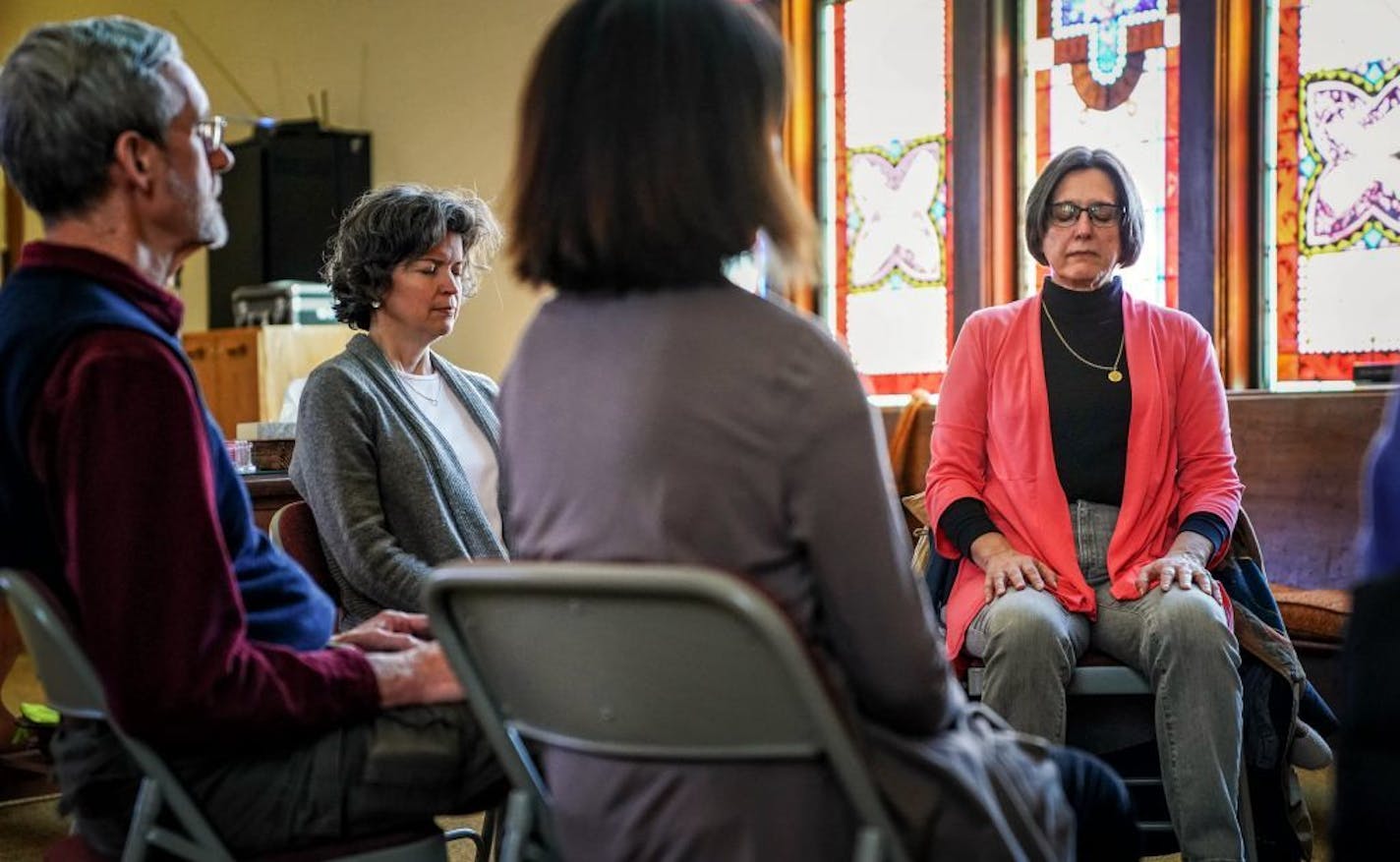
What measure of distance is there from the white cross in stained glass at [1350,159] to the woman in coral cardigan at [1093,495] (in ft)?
6.19

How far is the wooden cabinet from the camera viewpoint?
280 inches

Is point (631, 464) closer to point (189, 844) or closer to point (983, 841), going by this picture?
point (983, 841)

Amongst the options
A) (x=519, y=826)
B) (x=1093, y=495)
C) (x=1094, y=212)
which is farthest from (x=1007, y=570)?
(x=519, y=826)

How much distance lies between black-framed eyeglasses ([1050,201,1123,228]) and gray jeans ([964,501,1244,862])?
2.35 ft

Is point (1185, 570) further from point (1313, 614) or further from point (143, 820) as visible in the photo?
point (143, 820)

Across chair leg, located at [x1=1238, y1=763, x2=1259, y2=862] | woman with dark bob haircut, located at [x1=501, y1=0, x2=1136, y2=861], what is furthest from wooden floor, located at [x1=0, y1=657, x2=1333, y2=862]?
woman with dark bob haircut, located at [x1=501, y1=0, x2=1136, y2=861]

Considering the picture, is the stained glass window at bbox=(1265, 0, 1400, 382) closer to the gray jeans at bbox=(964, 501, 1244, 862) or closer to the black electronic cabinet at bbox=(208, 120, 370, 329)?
the gray jeans at bbox=(964, 501, 1244, 862)

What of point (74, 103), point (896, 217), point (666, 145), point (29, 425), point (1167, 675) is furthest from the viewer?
point (896, 217)

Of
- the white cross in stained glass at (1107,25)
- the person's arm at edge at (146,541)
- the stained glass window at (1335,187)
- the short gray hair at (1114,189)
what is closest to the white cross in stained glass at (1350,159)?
the stained glass window at (1335,187)

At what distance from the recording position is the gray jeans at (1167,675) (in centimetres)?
243

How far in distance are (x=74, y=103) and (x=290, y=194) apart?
6.21 metres

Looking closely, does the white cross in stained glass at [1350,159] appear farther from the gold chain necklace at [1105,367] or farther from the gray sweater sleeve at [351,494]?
the gray sweater sleeve at [351,494]

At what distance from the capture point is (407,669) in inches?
63.3

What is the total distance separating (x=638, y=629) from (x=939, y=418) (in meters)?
1.79
